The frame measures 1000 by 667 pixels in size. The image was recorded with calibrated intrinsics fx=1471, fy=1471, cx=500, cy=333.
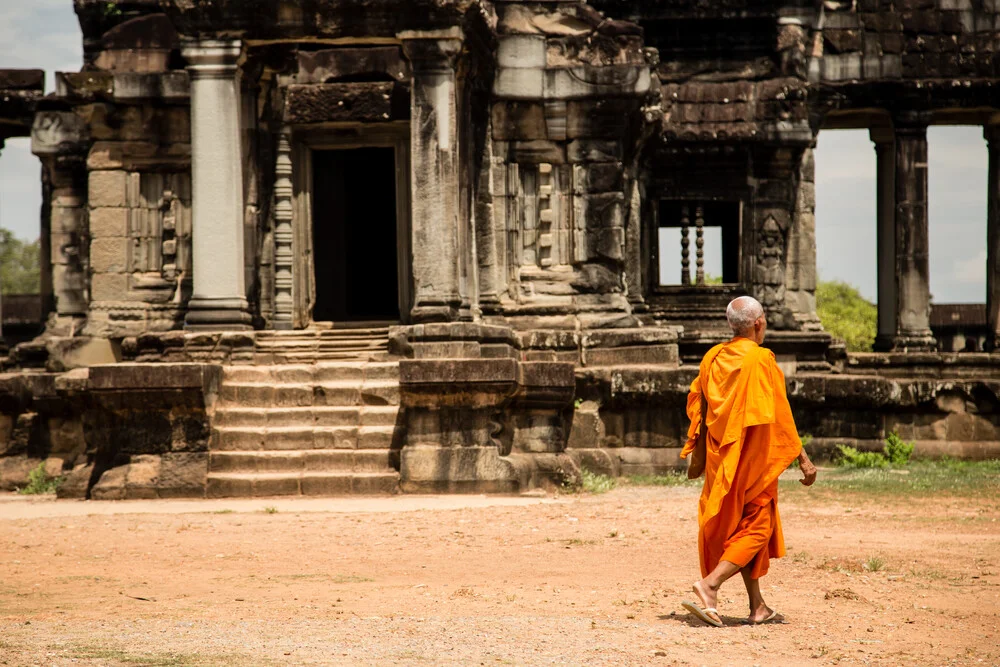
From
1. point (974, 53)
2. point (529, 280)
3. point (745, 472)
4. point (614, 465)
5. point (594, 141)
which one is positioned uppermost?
point (974, 53)

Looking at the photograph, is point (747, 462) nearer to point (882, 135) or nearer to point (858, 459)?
point (858, 459)

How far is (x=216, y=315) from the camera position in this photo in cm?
1411

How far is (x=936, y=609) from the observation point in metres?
7.21

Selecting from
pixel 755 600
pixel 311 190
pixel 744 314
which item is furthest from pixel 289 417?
pixel 755 600

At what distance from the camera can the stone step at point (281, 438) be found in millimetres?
12789

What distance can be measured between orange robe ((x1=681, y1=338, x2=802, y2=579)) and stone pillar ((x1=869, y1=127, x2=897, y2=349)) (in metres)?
19.3

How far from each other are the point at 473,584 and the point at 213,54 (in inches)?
303

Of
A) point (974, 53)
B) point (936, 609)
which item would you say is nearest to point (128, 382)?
point (936, 609)

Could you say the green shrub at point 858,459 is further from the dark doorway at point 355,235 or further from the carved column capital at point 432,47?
the carved column capital at point 432,47

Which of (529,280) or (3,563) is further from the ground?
(529,280)

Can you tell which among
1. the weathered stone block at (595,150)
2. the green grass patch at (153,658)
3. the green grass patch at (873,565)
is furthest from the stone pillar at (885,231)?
the green grass patch at (153,658)

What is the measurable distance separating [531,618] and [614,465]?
775 centimetres

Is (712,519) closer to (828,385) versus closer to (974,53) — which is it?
(828,385)

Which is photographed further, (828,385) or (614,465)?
(828,385)
